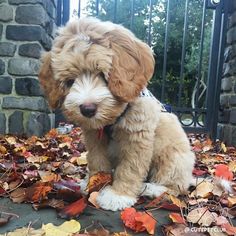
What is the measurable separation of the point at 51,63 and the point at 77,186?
2.62ft

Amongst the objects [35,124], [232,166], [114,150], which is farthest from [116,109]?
[35,124]

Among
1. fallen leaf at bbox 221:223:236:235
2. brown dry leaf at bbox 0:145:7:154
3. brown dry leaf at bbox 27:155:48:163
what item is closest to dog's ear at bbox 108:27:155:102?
fallen leaf at bbox 221:223:236:235

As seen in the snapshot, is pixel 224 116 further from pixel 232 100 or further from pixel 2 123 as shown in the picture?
pixel 2 123

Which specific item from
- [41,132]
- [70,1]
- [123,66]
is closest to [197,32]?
[70,1]

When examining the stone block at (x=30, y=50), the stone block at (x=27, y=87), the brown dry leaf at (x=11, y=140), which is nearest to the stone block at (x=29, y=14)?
the stone block at (x=30, y=50)

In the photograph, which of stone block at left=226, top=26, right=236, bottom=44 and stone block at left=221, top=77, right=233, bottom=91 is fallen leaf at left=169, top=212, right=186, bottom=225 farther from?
stone block at left=226, top=26, right=236, bottom=44

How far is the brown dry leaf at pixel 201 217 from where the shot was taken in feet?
6.00

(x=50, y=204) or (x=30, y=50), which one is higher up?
(x=30, y=50)

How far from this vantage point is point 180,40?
38.4ft

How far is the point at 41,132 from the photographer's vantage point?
4.60 metres

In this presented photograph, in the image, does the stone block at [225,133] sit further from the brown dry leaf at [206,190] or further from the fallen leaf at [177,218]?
the fallen leaf at [177,218]

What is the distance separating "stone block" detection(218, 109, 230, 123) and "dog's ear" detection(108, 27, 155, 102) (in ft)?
11.5

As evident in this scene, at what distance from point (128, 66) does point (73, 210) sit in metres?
0.80

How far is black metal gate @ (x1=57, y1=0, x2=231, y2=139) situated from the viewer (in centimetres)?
556
